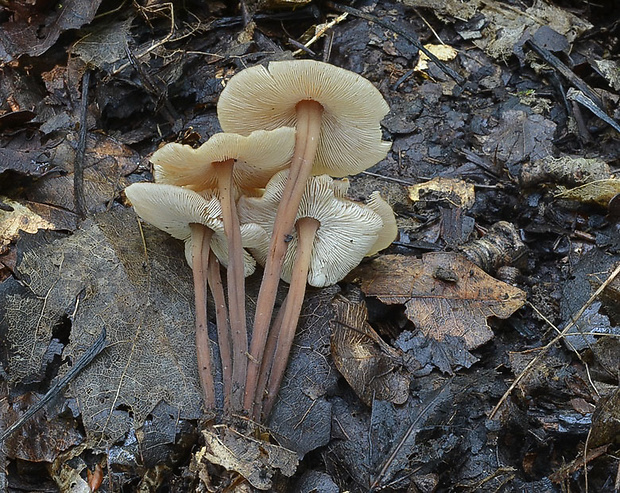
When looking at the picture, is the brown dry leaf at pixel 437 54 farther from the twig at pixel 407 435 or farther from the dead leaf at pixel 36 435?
the dead leaf at pixel 36 435

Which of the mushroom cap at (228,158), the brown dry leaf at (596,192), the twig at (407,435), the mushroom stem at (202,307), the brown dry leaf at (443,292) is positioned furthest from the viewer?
the brown dry leaf at (596,192)

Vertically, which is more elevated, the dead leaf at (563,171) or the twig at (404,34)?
the twig at (404,34)

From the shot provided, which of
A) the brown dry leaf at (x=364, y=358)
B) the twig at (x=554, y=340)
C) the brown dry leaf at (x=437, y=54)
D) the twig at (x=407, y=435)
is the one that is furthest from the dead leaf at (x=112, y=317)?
the brown dry leaf at (x=437, y=54)

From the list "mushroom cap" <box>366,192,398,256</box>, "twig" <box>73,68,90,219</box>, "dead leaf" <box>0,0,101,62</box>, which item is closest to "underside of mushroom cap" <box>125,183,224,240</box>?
"twig" <box>73,68,90,219</box>

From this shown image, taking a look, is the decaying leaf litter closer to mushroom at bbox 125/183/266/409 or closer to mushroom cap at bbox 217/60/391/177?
mushroom at bbox 125/183/266/409

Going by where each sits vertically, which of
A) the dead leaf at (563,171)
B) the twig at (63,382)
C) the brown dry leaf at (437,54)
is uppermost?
the brown dry leaf at (437,54)

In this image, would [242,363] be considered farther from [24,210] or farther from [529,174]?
[529,174]

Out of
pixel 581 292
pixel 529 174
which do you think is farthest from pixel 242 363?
pixel 529 174
